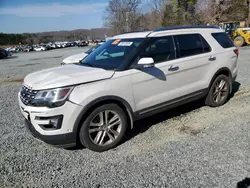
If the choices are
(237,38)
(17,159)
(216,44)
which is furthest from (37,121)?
(237,38)

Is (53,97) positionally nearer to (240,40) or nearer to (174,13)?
(240,40)


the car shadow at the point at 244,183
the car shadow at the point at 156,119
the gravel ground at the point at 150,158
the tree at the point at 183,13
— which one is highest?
the tree at the point at 183,13

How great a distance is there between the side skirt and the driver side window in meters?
0.77

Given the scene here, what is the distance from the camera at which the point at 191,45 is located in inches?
181

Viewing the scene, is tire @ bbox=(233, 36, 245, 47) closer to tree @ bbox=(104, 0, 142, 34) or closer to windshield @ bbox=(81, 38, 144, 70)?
windshield @ bbox=(81, 38, 144, 70)

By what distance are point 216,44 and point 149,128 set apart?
2.35m

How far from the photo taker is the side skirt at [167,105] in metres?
3.91

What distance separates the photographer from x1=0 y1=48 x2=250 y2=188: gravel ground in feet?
9.44

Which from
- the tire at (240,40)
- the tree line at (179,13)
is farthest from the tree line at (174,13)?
the tire at (240,40)

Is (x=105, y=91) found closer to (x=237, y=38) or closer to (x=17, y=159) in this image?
(x=17, y=159)

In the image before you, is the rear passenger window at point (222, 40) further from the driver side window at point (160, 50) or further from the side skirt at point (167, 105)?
the driver side window at point (160, 50)

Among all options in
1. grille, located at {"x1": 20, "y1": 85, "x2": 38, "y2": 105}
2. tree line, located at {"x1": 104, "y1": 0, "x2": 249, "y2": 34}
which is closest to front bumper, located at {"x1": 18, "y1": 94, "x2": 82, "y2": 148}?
grille, located at {"x1": 20, "y1": 85, "x2": 38, "y2": 105}

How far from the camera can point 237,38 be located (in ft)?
73.2

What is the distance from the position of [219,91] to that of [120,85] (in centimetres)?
270
